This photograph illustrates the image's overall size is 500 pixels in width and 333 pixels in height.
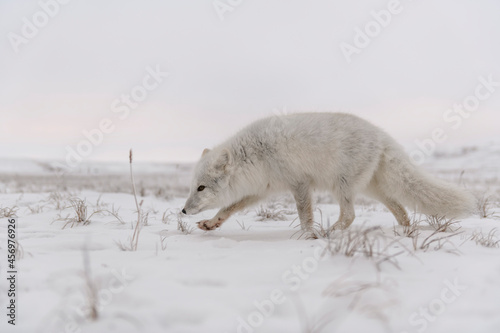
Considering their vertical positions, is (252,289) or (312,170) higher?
(312,170)

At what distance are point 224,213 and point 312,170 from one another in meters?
1.36

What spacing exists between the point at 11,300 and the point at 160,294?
84 centimetres

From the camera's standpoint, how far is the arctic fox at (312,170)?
4691mm

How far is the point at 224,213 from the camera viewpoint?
5.03m

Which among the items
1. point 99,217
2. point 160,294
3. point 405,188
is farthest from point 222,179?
point 160,294

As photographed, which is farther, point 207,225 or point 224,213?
point 224,213

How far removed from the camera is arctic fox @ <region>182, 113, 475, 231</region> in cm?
469

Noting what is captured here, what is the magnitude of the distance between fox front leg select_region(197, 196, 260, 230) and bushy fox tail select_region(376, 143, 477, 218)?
6.13 ft

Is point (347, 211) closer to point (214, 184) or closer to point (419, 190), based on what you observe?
point (419, 190)

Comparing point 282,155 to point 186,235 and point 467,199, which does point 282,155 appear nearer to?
point 186,235

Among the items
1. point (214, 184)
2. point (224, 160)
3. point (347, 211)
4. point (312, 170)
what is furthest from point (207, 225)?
point (347, 211)

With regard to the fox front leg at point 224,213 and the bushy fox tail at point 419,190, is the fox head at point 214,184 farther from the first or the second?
the bushy fox tail at point 419,190

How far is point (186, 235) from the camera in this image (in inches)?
164

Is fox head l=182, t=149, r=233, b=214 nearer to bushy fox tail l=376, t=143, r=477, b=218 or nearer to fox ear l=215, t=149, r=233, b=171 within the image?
fox ear l=215, t=149, r=233, b=171
